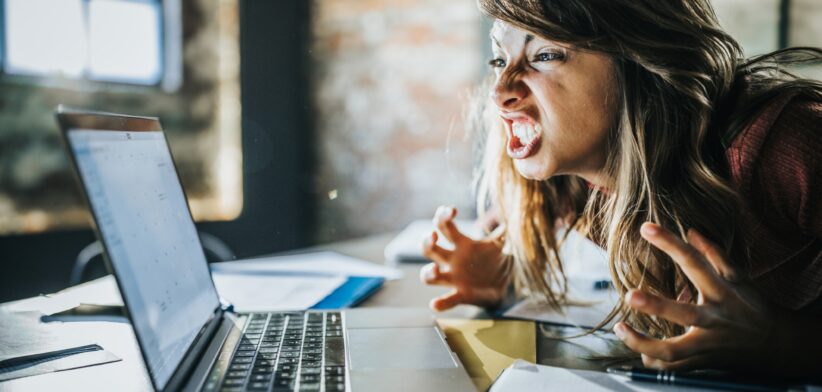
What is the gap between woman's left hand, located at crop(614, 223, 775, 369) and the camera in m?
0.58

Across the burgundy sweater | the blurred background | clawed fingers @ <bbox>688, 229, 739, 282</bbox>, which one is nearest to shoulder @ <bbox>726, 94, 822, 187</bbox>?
the burgundy sweater

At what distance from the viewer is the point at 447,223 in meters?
1.01

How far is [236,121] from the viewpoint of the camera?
10.5 feet

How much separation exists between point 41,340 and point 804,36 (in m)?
3.06

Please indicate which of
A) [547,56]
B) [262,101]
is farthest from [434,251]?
[262,101]

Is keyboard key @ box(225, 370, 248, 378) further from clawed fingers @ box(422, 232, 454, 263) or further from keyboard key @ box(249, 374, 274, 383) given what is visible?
clawed fingers @ box(422, 232, 454, 263)

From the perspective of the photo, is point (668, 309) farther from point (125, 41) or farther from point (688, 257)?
point (125, 41)

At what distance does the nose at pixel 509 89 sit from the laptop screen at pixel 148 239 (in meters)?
0.45

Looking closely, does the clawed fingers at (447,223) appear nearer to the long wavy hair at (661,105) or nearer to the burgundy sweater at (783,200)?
the long wavy hair at (661,105)

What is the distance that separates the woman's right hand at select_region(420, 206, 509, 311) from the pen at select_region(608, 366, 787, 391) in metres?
0.35

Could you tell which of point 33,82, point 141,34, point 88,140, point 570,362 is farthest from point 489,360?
point 141,34

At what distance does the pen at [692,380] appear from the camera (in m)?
0.57

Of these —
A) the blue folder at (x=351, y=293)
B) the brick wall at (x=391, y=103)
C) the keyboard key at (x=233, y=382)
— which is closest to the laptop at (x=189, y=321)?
the keyboard key at (x=233, y=382)

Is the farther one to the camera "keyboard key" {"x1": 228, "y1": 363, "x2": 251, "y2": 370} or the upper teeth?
the upper teeth
